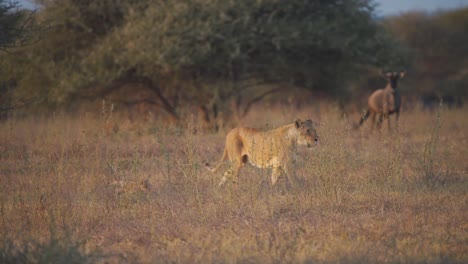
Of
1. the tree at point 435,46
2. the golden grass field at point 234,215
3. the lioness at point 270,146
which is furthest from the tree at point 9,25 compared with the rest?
the tree at point 435,46

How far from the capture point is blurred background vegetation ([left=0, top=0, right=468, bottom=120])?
14367 mm

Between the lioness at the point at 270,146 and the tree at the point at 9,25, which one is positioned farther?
the tree at the point at 9,25

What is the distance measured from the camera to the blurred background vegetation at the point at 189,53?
14.4 m

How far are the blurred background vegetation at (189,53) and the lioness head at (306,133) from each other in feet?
20.7

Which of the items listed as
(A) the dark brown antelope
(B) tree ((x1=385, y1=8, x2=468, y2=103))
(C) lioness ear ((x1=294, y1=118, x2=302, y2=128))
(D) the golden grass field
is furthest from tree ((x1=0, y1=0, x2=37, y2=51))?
(B) tree ((x1=385, y1=8, x2=468, y2=103))

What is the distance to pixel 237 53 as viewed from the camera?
14.1 metres

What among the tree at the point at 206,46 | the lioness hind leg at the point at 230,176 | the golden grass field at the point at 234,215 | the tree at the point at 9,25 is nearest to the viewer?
the golden grass field at the point at 234,215

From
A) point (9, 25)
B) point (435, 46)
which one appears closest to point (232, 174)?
point (9, 25)

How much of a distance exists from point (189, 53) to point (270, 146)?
665cm

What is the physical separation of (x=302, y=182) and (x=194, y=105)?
8969mm

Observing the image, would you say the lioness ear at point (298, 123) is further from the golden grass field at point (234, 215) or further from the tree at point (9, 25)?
the tree at point (9, 25)

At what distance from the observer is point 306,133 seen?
8117 millimetres

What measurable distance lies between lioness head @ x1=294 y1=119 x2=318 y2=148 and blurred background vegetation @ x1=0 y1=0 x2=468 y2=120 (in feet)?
20.7

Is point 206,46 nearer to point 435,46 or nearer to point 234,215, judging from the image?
point 234,215
